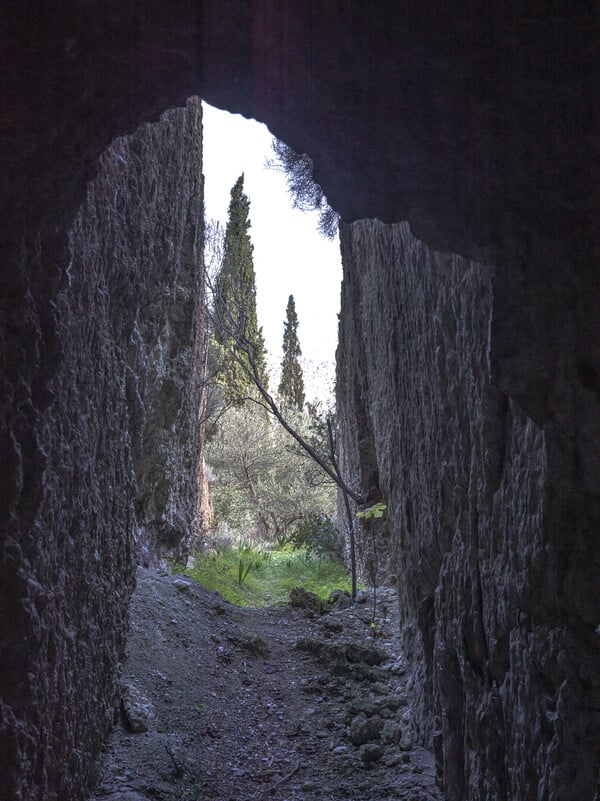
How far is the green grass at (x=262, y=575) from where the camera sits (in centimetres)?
863

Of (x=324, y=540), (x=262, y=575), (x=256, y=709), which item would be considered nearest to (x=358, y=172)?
(x=256, y=709)

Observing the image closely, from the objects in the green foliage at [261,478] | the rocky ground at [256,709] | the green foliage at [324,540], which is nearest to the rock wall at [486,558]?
the rocky ground at [256,709]

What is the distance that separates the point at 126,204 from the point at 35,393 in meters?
2.38

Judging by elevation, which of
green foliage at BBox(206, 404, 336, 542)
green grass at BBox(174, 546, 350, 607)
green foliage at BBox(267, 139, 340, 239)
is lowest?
green grass at BBox(174, 546, 350, 607)

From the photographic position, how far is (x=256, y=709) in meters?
5.27

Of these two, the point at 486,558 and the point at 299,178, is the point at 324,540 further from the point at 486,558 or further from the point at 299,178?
the point at 486,558

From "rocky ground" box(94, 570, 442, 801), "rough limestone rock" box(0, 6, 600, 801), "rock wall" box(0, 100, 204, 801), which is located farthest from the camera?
"rocky ground" box(94, 570, 442, 801)

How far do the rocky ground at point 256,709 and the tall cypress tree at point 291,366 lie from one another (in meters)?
17.1

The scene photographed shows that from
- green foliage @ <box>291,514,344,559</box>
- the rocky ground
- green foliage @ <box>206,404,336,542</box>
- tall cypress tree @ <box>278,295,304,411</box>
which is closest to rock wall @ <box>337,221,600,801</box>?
the rocky ground

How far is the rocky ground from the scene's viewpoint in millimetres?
3938

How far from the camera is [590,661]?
6.91 feet

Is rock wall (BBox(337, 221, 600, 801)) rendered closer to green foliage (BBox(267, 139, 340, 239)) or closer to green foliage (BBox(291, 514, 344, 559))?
green foliage (BBox(267, 139, 340, 239))

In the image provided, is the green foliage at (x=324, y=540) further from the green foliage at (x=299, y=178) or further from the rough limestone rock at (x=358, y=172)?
the rough limestone rock at (x=358, y=172)

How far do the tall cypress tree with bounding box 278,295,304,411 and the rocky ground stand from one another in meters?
17.1
